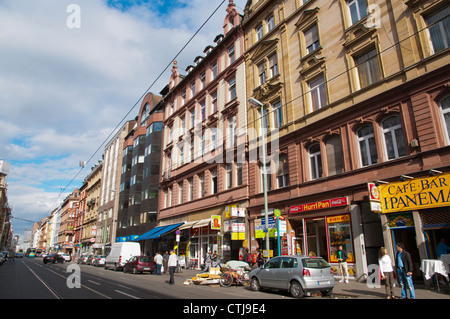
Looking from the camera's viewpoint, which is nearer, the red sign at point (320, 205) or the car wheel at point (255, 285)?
the car wheel at point (255, 285)

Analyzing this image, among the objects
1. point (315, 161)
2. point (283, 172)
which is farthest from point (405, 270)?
point (283, 172)

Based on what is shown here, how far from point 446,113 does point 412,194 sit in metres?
3.70

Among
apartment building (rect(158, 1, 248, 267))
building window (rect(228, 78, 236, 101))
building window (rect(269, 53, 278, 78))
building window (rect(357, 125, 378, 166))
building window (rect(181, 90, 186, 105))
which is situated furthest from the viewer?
building window (rect(181, 90, 186, 105))

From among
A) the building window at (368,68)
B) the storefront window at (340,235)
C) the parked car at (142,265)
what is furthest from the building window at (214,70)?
the storefront window at (340,235)

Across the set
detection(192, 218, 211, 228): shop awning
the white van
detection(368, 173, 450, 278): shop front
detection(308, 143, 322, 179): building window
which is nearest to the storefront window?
detection(368, 173, 450, 278): shop front

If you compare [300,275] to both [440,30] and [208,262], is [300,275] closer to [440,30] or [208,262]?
[208,262]

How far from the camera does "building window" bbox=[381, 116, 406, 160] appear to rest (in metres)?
14.3

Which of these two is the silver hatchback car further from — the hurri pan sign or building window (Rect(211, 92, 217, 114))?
building window (Rect(211, 92, 217, 114))

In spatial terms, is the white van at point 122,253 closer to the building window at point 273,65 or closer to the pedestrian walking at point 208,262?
the pedestrian walking at point 208,262

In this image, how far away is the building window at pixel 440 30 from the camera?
13.3 m

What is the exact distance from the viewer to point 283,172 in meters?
20.3

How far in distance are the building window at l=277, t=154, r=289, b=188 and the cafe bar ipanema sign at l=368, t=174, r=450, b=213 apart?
6591 millimetres

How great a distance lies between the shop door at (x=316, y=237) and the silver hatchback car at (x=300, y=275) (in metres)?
5.04

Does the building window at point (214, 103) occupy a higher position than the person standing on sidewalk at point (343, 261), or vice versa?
the building window at point (214, 103)
